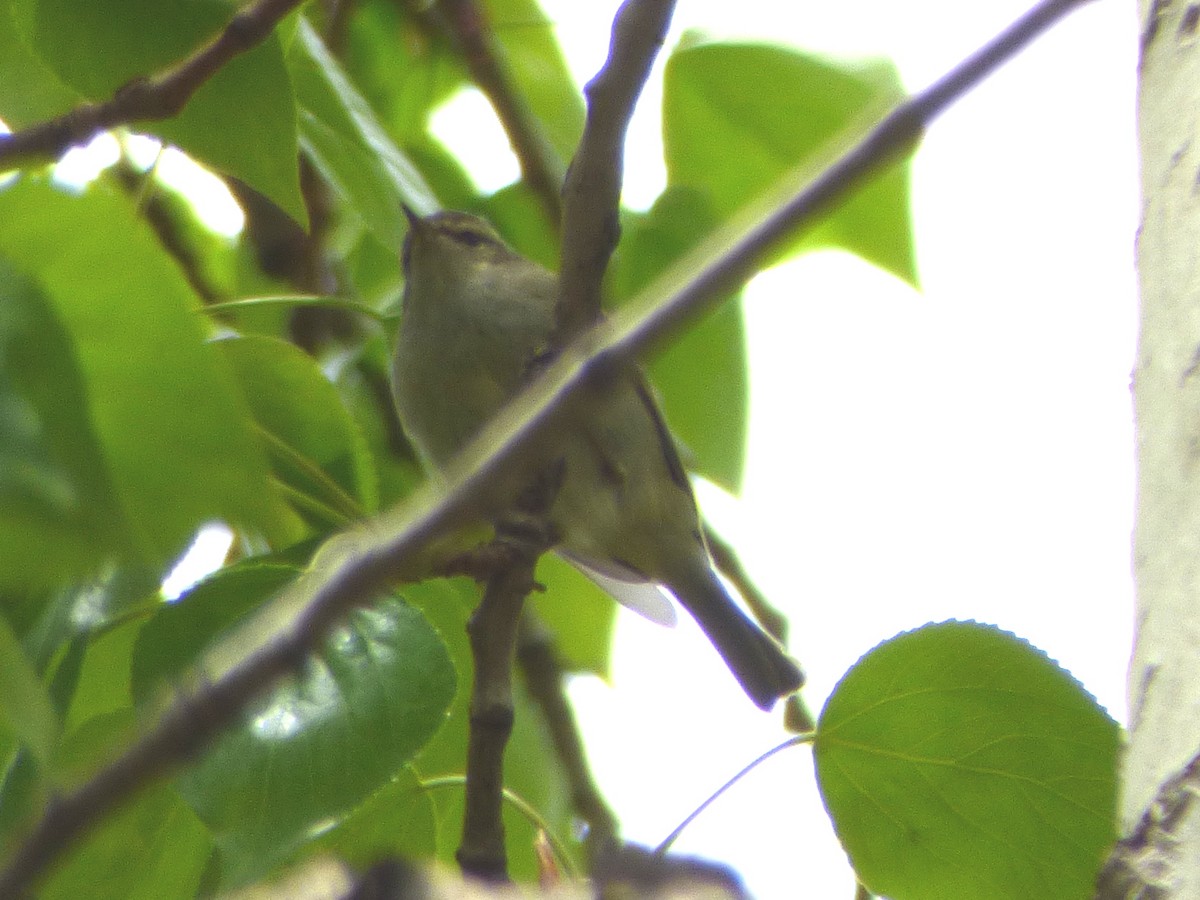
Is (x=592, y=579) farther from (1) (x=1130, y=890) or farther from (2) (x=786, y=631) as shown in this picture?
(1) (x=1130, y=890)

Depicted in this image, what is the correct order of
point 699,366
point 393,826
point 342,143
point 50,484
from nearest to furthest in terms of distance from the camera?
point 50,484 < point 393,826 < point 342,143 < point 699,366

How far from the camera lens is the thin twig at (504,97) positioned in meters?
3.39

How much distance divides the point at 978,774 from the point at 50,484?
1375 millimetres

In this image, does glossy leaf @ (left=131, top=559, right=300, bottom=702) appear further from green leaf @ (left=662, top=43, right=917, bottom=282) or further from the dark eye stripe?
the dark eye stripe

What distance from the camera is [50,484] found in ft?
2.62

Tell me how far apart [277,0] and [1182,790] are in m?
1.32

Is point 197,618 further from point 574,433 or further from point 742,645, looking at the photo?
point 742,645

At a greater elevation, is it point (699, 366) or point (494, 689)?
point (494, 689)

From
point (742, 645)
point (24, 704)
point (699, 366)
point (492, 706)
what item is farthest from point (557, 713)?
point (24, 704)

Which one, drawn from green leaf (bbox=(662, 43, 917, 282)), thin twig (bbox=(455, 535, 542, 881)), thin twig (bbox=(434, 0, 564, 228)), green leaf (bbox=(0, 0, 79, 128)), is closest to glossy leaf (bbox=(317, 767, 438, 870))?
thin twig (bbox=(455, 535, 542, 881))

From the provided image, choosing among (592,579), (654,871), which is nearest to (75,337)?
(654,871)

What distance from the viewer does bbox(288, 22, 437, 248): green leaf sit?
7.79ft

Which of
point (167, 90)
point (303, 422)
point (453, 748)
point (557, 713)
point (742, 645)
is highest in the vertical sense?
point (167, 90)

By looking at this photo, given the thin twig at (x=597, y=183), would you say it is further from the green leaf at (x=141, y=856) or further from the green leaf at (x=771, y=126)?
the green leaf at (x=771, y=126)
